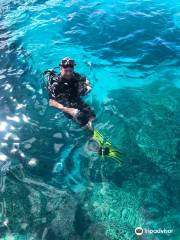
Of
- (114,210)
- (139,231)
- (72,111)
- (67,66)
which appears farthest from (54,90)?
(139,231)

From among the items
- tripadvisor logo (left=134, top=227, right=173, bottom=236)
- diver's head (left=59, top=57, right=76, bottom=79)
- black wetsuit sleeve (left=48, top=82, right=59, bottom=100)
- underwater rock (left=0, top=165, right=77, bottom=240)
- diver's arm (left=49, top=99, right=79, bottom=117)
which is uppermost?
diver's head (left=59, top=57, right=76, bottom=79)

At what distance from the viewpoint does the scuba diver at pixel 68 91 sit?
9523 millimetres

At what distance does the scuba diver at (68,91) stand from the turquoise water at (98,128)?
0.66 meters

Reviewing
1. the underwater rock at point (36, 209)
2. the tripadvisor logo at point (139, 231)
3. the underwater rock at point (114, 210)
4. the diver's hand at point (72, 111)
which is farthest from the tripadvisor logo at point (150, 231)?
the diver's hand at point (72, 111)

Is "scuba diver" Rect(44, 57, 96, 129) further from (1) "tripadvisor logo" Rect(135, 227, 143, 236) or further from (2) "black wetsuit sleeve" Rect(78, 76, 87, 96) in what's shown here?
(1) "tripadvisor logo" Rect(135, 227, 143, 236)

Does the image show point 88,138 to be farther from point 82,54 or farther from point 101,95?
point 82,54

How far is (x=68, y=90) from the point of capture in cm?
1000

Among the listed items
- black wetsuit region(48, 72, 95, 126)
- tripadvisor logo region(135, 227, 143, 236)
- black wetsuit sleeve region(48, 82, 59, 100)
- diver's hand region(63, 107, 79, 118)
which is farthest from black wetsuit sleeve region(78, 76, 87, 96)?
tripadvisor logo region(135, 227, 143, 236)

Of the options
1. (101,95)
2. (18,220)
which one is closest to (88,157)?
(18,220)

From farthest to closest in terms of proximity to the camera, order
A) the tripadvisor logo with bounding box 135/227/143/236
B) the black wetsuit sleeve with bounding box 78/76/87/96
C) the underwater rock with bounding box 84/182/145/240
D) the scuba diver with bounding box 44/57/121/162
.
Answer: the black wetsuit sleeve with bounding box 78/76/87/96 < the scuba diver with bounding box 44/57/121/162 < the underwater rock with bounding box 84/182/145/240 < the tripadvisor logo with bounding box 135/227/143/236

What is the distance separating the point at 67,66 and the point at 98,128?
2115 mm

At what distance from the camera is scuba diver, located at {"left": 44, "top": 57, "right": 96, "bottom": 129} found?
9.52 meters

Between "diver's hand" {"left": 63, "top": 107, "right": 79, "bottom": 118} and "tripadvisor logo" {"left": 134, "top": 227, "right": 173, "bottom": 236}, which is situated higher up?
"diver's hand" {"left": 63, "top": 107, "right": 79, "bottom": 118}

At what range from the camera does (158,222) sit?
7461 mm
